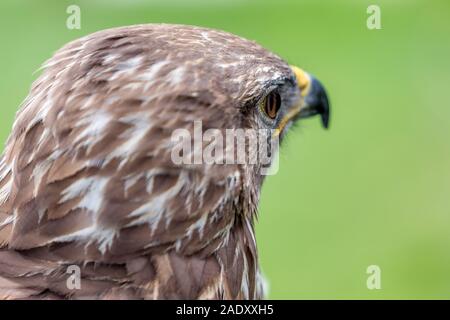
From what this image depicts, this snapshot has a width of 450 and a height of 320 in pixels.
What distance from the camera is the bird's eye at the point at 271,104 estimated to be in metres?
2.99

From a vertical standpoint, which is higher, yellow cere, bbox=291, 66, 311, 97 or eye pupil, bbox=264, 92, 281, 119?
yellow cere, bbox=291, 66, 311, 97

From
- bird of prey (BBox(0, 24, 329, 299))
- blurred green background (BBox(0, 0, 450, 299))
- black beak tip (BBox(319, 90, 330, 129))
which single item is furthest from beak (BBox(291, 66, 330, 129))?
bird of prey (BBox(0, 24, 329, 299))

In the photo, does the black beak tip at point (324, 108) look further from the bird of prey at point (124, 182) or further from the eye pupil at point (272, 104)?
the bird of prey at point (124, 182)

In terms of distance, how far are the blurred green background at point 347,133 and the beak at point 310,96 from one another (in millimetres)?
126

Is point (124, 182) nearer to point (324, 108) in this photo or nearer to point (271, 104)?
point (271, 104)

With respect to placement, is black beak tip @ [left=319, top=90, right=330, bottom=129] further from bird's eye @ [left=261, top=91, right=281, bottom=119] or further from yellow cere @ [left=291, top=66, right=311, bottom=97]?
bird's eye @ [left=261, top=91, right=281, bottom=119]

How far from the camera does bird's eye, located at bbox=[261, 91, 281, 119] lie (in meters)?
2.99

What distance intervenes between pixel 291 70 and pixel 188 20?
31.3ft

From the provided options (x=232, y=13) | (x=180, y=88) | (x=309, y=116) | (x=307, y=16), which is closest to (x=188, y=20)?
(x=232, y=13)

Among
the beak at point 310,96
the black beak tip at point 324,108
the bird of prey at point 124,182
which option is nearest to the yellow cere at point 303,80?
the beak at point 310,96

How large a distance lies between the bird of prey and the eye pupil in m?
0.23

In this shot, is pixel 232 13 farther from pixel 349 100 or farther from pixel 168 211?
pixel 168 211

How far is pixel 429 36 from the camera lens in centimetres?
1277

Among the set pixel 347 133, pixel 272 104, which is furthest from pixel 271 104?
pixel 347 133
